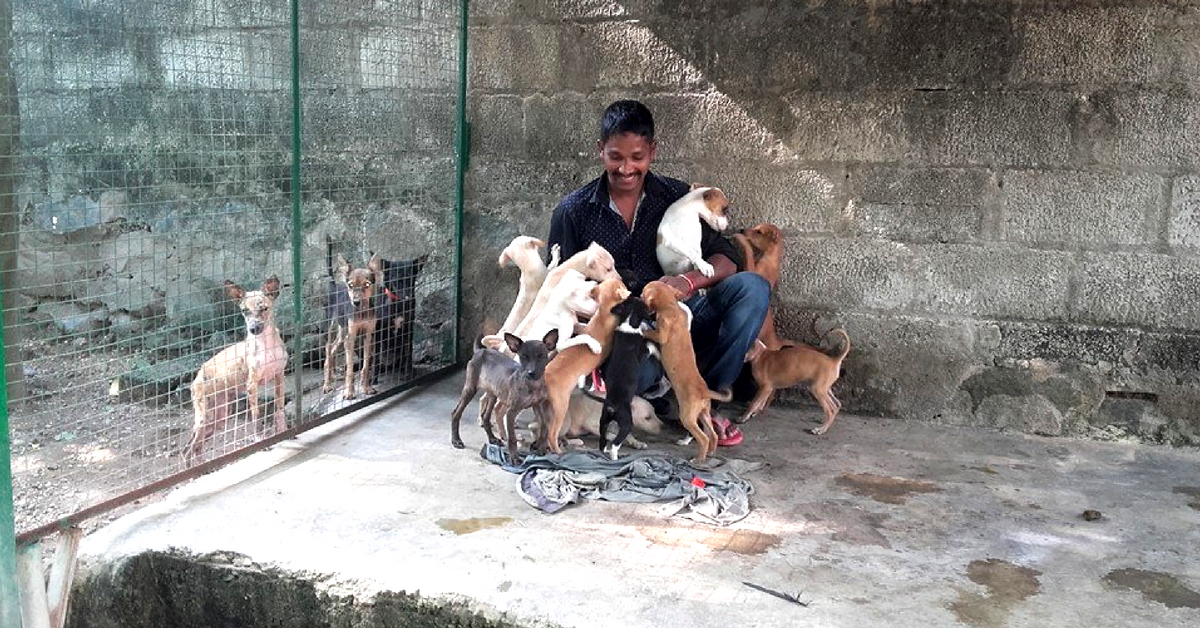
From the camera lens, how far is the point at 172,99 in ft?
18.7

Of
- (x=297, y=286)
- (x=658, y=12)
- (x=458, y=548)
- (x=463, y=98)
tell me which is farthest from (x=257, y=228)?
(x=458, y=548)

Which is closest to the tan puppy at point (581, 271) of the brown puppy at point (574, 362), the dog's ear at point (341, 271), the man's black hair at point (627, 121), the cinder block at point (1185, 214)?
the brown puppy at point (574, 362)

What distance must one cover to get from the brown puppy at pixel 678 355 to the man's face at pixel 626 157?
0.71m

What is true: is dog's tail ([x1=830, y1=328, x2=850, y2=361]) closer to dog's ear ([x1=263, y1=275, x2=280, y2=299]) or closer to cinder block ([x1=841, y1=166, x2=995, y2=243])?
cinder block ([x1=841, y1=166, x2=995, y2=243])

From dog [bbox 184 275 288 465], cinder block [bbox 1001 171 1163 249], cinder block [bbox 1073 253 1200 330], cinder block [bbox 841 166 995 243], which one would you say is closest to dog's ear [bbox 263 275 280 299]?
dog [bbox 184 275 288 465]

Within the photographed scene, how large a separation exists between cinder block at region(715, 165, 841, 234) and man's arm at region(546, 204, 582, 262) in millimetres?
838

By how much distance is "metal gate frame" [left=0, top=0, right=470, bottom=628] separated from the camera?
2740 mm

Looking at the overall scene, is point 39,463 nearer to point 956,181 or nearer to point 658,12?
point 658,12

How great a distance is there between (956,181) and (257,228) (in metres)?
4.17

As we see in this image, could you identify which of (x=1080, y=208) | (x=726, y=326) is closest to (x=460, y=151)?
(x=726, y=326)

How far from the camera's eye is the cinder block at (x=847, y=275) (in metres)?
4.59

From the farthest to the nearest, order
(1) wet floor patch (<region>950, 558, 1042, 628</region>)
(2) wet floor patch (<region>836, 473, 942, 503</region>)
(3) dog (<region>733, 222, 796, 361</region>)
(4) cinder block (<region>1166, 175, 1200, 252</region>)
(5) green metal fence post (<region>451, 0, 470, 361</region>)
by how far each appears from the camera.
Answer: (5) green metal fence post (<region>451, 0, 470, 361</region>)
(3) dog (<region>733, 222, 796, 361</region>)
(4) cinder block (<region>1166, 175, 1200, 252</region>)
(2) wet floor patch (<region>836, 473, 942, 503</region>)
(1) wet floor patch (<region>950, 558, 1042, 628</region>)

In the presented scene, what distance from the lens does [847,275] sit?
4672mm

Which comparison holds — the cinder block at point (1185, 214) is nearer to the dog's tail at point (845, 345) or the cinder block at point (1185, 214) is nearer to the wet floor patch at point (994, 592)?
the dog's tail at point (845, 345)
